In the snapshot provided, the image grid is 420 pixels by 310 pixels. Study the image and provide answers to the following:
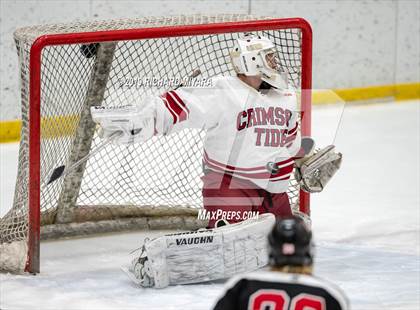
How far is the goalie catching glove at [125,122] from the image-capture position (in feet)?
13.3

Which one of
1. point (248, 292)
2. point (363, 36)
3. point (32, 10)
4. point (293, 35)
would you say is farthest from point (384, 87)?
point (248, 292)

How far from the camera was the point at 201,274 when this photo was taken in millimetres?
4273

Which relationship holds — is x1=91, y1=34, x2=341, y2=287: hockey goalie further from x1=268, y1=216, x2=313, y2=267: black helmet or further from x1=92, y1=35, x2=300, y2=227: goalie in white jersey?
x1=268, y1=216, x2=313, y2=267: black helmet

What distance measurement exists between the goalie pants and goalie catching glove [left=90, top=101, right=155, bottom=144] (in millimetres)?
366

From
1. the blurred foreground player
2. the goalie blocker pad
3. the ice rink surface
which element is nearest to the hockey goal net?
the ice rink surface

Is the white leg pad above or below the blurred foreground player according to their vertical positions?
below

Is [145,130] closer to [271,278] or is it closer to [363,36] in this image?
[271,278]

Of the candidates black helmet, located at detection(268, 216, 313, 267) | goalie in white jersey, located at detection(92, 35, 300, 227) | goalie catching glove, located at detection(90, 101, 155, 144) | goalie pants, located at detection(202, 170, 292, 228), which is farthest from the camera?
goalie pants, located at detection(202, 170, 292, 228)

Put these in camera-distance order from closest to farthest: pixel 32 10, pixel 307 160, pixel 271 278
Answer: pixel 271 278 → pixel 307 160 → pixel 32 10

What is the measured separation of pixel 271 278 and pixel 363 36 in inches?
226

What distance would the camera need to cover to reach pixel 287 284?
2.36 metres

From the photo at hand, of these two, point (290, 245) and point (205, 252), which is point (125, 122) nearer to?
point (205, 252)

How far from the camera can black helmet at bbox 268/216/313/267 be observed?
230 cm

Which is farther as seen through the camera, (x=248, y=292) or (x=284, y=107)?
(x=284, y=107)
